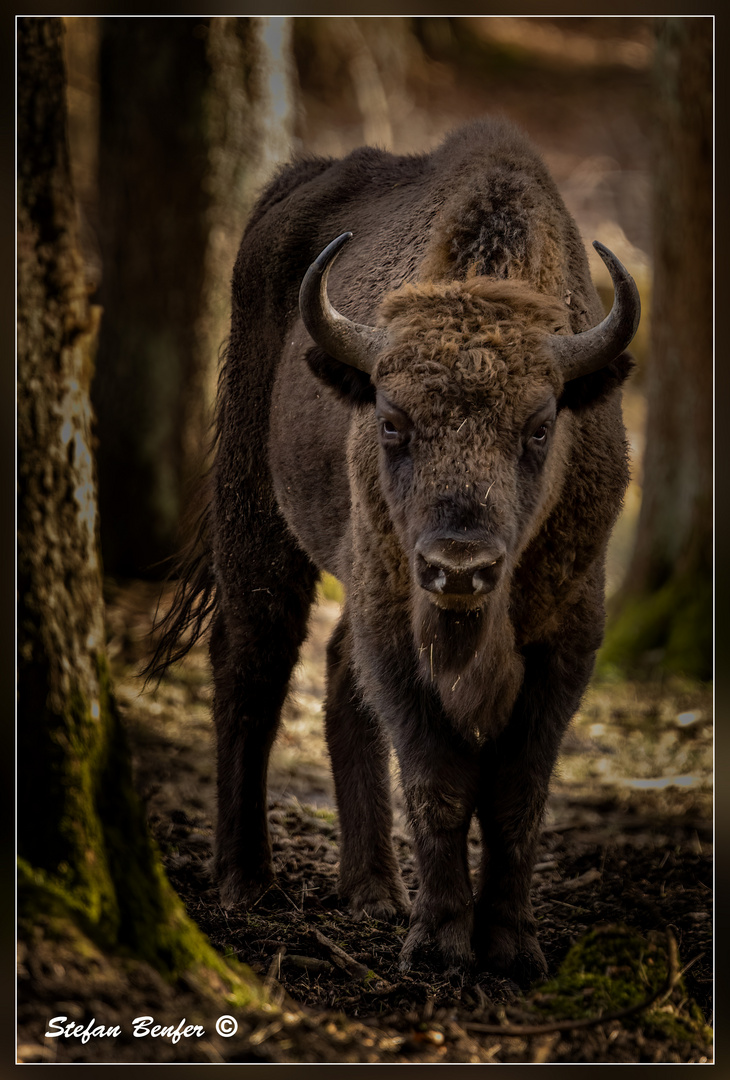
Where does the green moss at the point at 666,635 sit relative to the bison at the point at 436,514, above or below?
below

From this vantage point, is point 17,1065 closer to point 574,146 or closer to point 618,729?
point 618,729

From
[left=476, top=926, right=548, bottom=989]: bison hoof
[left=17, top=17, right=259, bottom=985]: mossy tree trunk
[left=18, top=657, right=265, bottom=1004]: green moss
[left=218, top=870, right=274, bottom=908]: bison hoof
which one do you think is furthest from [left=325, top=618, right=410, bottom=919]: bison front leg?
[left=17, top=17, right=259, bottom=985]: mossy tree trunk

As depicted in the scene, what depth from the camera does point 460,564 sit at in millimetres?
2988

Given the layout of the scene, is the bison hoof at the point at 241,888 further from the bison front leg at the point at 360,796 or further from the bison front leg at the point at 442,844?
the bison front leg at the point at 442,844

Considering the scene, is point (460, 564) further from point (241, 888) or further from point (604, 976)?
point (241, 888)

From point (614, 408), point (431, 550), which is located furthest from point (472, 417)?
point (614, 408)

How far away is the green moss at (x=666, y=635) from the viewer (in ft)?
26.1

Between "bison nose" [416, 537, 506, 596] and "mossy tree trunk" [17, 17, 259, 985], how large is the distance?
121 centimetres

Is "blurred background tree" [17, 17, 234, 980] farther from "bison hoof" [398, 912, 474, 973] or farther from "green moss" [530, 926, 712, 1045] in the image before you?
"green moss" [530, 926, 712, 1045]

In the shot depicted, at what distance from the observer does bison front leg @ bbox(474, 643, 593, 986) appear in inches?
147

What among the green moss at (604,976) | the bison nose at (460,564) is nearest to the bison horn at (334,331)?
the bison nose at (460,564)

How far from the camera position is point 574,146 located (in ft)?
36.6

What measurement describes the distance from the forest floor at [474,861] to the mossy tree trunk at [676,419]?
0.49 meters

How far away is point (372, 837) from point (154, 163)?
5.56 meters
